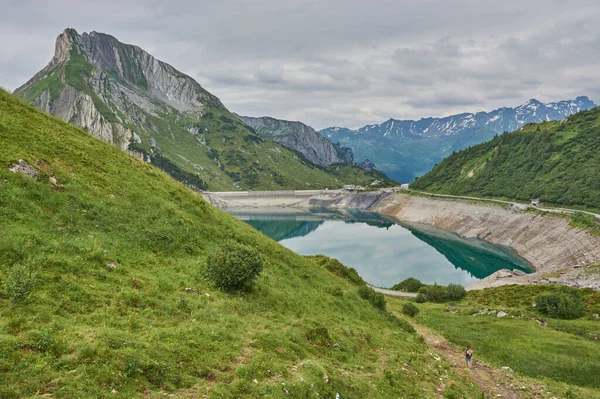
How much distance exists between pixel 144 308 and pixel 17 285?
5483mm

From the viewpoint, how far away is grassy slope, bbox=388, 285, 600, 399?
98.1 ft

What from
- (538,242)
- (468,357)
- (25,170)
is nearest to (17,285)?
(25,170)

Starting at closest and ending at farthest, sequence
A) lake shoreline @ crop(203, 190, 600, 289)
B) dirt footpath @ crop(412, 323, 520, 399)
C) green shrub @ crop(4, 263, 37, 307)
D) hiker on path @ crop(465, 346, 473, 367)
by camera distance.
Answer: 1. green shrub @ crop(4, 263, 37, 307)
2. dirt footpath @ crop(412, 323, 520, 399)
3. hiker on path @ crop(465, 346, 473, 367)
4. lake shoreline @ crop(203, 190, 600, 289)

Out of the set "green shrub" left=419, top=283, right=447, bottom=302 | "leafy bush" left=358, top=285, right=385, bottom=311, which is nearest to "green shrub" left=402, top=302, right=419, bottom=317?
"leafy bush" left=358, top=285, right=385, bottom=311

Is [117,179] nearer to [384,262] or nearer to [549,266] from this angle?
[384,262]

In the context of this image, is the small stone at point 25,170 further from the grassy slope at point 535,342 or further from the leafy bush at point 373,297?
the grassy slope at point 535,342

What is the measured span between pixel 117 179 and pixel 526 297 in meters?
67.9

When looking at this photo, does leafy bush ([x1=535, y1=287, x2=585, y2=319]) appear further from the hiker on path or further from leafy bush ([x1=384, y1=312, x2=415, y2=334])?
the hiker on path

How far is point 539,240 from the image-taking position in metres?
140

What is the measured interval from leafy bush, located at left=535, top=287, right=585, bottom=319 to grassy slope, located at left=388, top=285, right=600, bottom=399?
113 centimetres

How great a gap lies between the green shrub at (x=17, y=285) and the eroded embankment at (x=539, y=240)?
99311 mm

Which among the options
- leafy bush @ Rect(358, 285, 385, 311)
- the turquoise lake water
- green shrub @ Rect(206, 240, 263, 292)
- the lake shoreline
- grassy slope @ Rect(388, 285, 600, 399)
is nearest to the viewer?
green shrub @ Rect(206, 240, 263, 292)

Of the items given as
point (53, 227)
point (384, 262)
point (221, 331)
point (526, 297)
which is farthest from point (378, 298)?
point (384, 262)

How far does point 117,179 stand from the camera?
30312 millimetres
